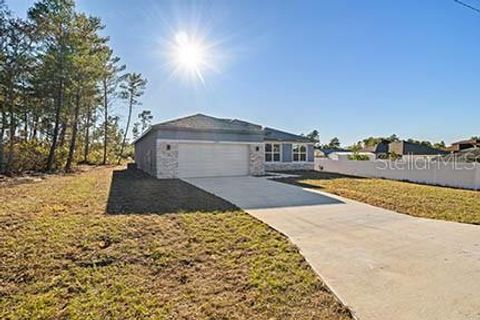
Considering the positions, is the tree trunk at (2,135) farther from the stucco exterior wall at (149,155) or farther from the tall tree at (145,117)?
the tall tree at (145,117)

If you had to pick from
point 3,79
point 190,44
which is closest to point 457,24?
point 190,44

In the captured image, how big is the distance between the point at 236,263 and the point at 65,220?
3925 mm

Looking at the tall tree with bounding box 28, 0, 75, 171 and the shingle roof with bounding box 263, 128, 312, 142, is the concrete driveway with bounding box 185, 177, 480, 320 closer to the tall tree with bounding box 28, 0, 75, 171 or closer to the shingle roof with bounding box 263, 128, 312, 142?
the shingle roof with bounding box 263, 128, 312, 142

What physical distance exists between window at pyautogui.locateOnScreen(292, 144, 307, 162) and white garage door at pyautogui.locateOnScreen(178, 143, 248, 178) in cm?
647

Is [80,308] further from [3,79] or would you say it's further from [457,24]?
[3,79]

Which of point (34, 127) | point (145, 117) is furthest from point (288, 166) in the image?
point (145, 117)

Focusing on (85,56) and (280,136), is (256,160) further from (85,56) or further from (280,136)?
(85,56)

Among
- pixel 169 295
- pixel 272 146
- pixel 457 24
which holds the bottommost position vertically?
pixel 169 295

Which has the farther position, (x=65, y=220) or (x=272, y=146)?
(x=272, y=146)

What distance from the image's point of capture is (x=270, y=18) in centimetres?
1148

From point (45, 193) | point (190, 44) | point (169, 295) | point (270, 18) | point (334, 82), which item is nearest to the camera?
point (169, 295)

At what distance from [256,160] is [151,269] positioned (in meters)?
13.9

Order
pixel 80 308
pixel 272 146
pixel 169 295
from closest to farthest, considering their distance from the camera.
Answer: pixel 80 308, pixel 169 295, pixel 272 146

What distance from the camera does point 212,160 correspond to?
648 inches
